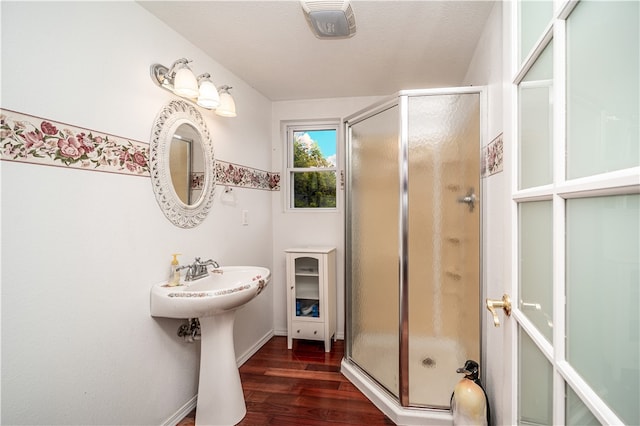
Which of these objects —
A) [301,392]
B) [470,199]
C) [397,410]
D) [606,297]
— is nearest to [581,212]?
[606,297]

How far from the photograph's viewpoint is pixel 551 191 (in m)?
0.57

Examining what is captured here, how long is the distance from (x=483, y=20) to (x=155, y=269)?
7.43 ft

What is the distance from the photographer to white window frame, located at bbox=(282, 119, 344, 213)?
320cm

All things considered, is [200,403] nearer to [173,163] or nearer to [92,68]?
[173,163]

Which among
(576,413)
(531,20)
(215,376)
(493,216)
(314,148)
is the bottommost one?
(215,376)

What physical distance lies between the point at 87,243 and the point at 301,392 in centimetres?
164

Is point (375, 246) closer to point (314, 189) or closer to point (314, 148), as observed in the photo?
point (314, 189)

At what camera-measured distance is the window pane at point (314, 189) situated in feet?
10.6

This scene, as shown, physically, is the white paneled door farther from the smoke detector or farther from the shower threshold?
the shower threshold

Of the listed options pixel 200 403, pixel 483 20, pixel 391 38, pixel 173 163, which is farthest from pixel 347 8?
pixel 200 403

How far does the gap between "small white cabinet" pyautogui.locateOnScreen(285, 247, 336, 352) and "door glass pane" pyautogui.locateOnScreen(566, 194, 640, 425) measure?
7.82 feet

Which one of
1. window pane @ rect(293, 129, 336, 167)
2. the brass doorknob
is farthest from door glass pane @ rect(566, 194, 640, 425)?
window pane @ rect(293, 129, 336, 167)

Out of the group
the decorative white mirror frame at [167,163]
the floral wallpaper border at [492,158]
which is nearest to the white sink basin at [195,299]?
the decorative white mirror frame at [167,163]

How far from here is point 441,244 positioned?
1884 millimetres
